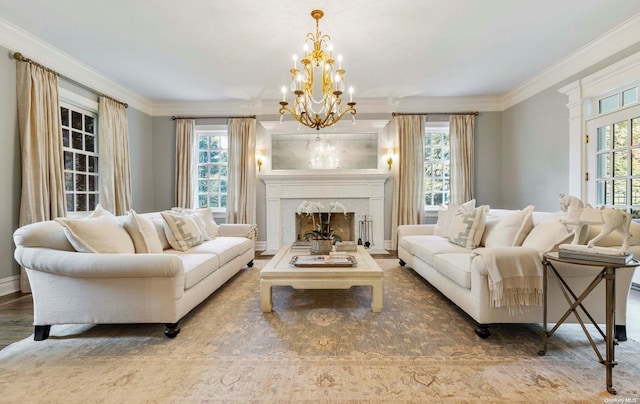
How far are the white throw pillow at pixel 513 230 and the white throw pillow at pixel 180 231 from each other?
10.0 ft

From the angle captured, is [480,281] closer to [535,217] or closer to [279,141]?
[535,217]

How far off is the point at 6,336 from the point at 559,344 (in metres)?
3.79

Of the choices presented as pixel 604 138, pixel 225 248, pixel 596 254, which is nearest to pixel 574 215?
pixel 596 254

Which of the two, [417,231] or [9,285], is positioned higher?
[417,231]

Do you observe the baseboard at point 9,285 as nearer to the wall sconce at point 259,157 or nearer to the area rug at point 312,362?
the area rug at point 312,362

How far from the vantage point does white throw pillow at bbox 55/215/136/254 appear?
2.20 meters

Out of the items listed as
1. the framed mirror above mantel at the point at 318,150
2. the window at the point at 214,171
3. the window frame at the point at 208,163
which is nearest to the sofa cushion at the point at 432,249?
the framed mirror above mantel at the point at 318,150

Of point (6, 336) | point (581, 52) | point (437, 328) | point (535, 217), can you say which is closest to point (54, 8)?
point (6, 336)

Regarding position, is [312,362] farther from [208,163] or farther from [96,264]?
[208,163]

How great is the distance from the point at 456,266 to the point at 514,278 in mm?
510

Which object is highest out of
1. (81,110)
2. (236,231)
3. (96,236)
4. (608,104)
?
(81,110)

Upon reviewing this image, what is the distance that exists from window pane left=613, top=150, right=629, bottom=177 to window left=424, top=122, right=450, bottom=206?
243 cm

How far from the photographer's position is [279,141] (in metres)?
5.81

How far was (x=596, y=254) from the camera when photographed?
1653 millimetres
